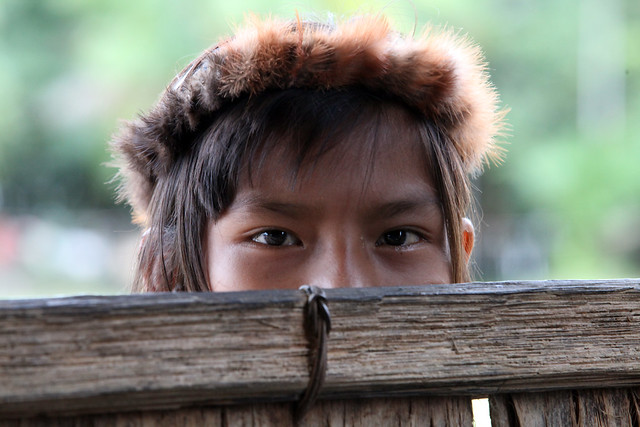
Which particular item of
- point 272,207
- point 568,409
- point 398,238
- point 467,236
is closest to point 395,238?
point 398,238

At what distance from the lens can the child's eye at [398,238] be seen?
1.52m

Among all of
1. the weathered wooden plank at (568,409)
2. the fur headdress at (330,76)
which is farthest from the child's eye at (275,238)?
the weathered wooden plank at (568,409)

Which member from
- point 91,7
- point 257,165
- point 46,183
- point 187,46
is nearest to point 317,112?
point 257,165

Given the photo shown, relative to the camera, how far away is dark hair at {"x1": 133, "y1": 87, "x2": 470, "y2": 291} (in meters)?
1.49

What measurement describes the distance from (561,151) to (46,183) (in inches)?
402

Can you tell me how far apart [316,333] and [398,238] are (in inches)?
33.7

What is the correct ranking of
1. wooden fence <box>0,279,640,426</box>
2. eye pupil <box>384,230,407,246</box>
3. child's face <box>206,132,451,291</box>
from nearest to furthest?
1. wooden fence <box>0,279,640,426</box>
2. child's face <box>206,132,451,291</box>
3. eye pupil <box>384,230,407,246</box>

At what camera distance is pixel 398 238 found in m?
1.54

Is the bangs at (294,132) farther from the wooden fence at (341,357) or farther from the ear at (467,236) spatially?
the wooden fence at (341,357)

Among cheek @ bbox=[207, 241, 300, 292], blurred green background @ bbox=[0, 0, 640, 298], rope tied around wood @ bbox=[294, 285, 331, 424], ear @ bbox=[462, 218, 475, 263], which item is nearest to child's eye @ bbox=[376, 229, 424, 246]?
cheek @ bbox=[207, 241, 300, 292]

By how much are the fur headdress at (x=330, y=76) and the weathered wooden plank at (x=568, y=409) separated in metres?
0.85

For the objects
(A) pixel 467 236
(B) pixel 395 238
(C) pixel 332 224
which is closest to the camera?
(C) pixel 332 224

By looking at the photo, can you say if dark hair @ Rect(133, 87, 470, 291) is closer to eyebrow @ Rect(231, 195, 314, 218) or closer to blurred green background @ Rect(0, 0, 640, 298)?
eyebrow @ Rect(231, 195, 314, 218)

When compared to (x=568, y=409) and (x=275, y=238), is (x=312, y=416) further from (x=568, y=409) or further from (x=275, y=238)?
(x=275, y=238)
